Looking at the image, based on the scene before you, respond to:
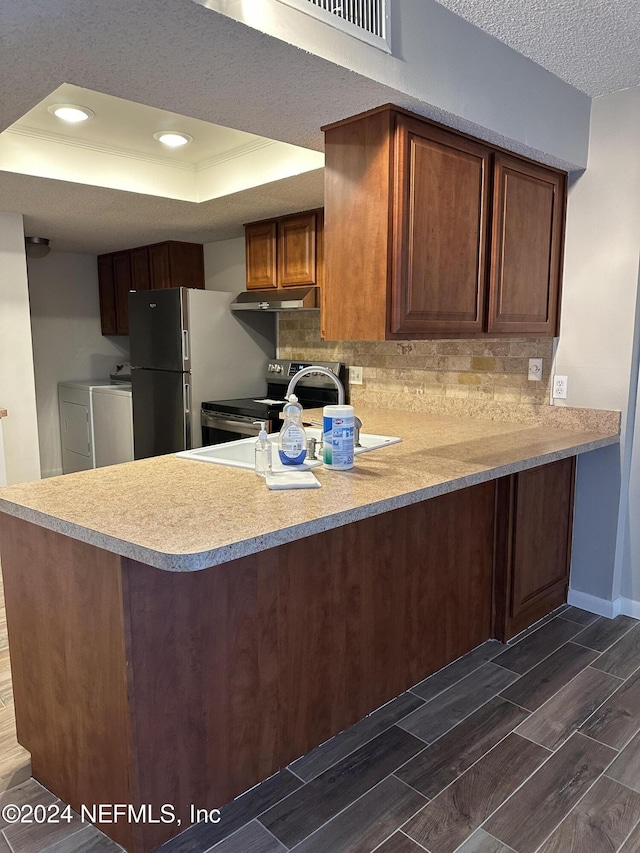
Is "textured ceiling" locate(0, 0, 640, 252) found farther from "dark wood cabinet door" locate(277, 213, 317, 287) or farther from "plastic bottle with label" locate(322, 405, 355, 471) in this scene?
"dark wood cabinet door" locate(277, 213, 317, 287)

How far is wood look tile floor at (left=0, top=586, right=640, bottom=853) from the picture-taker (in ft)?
5.10

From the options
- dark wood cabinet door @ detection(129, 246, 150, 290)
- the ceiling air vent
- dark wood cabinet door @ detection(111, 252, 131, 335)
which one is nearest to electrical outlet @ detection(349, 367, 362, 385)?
the ceiling air vent

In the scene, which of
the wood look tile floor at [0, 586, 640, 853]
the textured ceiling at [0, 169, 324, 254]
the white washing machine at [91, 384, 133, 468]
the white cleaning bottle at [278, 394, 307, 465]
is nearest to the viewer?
the wood look tile floor at [0, 586, 640, 853]

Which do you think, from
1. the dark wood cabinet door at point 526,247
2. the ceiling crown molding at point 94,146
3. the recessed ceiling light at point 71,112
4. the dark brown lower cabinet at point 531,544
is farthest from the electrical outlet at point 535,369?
the recessed ceiling light at point 71,112

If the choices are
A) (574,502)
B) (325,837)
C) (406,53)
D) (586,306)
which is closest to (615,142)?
(586,306)

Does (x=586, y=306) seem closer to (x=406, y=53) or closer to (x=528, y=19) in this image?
(x=528, y=19)

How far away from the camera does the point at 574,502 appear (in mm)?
2854

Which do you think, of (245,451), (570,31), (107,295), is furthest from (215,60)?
(107,295)

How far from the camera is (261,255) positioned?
12.9 ft

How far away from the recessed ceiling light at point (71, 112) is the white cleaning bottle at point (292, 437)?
5.60ft

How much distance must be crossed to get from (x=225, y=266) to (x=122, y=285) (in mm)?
1256

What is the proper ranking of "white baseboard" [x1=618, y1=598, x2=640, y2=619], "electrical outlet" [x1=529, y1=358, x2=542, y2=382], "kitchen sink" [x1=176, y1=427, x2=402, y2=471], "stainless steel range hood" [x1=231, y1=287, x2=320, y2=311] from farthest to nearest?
"stainless steel range hood" [x1=231, y1=287, x2=320, y2=311] < "electrical outlet" [x1=529, y1=358, x2=542, y2=382] < "white baseboard" [x1=618, y1=598, x2=640, y2=619] < "kitchen sink" [x1=176, y1=427, x2=402, y2=471]

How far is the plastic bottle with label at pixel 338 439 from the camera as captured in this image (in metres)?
1.98

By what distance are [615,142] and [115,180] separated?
2379mm
